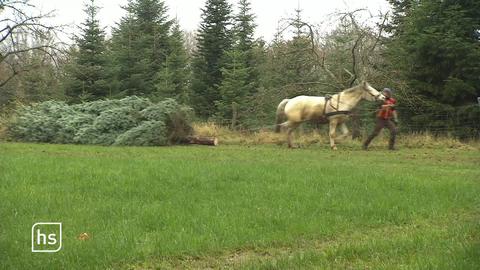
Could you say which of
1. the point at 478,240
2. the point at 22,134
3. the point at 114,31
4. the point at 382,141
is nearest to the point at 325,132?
the point at 382,141

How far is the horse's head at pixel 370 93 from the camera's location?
18031 millimetres

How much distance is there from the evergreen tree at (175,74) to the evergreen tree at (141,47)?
0.58m

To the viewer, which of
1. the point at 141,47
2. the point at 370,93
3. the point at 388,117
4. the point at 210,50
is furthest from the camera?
the point at 141,47

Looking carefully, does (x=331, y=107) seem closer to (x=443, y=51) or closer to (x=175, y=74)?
(x=443, y=51)

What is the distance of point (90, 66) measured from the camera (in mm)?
32000

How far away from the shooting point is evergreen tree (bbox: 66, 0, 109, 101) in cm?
3195

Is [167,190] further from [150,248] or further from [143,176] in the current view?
[150,248]

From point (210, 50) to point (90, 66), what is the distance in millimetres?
7891

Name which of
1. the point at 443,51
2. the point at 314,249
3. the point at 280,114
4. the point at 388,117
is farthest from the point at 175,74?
the point at 314,249

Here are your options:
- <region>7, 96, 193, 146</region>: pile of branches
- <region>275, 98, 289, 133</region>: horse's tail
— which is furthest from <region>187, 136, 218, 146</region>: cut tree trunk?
<region>275, 98, 289, 133</region>: horse's tail

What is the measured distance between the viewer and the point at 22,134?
22.2 metres

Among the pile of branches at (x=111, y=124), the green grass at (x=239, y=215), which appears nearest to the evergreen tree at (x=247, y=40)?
the pile of branches at (x=111, y=124)

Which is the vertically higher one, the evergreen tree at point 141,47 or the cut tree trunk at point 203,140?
the evergreen tree at point 141,47

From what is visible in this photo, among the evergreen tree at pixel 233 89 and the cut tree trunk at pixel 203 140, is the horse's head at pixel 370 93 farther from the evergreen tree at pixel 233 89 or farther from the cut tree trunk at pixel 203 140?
the evergreen tree at pixel 233 89
